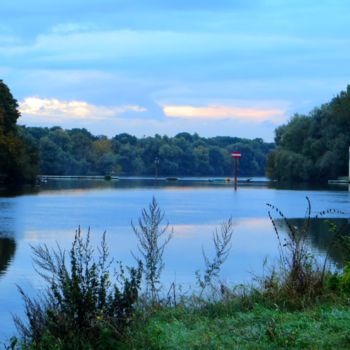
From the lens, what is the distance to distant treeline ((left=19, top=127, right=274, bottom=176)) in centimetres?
16235

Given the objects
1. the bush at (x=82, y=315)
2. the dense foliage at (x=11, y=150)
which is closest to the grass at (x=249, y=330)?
the bush at (x=82, y=315)

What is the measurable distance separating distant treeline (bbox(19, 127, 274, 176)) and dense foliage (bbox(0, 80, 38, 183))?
70818 mm

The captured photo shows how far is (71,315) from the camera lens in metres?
7.95

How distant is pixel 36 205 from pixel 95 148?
12711cm

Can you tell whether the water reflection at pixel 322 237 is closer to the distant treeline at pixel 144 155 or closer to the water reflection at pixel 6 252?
the water reflection at pixel 6 252

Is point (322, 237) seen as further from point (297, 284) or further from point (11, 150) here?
point (11, 150)

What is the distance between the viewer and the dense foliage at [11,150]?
6888 cm

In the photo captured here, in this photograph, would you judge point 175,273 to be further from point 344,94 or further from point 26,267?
point 344,94

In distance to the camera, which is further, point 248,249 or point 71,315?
point 248,249

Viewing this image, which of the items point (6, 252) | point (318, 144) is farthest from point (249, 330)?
point (318, 144)

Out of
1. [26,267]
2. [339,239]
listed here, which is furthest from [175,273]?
[339,239]

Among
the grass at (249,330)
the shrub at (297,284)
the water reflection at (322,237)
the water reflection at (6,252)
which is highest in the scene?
the shrub at (297,284)

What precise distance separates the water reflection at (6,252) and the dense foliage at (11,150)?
42636 mm

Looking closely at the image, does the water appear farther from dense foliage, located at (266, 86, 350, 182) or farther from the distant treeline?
the distant treeline
